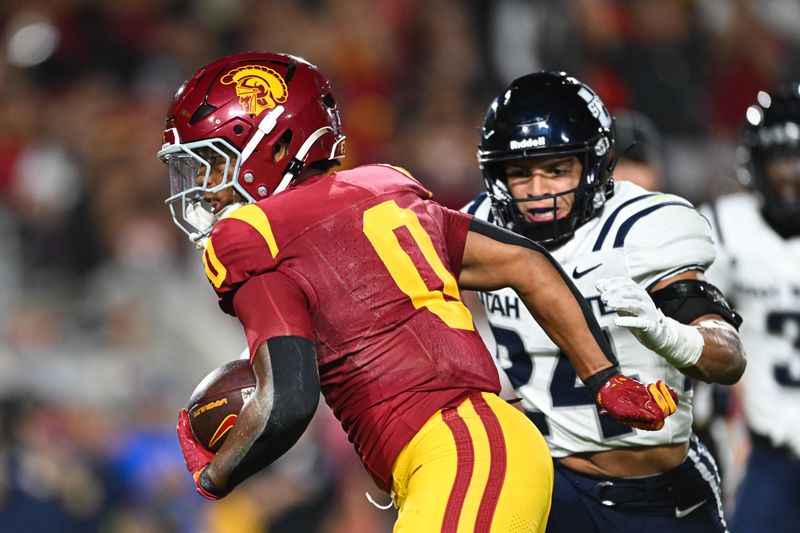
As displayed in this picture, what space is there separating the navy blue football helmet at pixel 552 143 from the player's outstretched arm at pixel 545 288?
1.77 feet

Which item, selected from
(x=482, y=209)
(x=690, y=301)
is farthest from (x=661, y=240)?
(x=482, y=209)

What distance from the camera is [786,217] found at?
14.8 ft

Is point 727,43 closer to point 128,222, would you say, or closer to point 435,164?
point 435,164

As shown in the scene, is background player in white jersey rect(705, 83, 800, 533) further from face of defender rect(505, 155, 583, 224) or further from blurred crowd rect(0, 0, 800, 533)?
blurred crowd rect(0, 0, 800, 533)

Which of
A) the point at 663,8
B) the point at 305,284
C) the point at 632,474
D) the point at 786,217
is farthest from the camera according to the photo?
the point at 663,8

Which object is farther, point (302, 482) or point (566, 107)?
point (302, 482)

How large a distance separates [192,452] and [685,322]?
1.29 metres

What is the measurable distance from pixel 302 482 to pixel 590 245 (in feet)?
12.5

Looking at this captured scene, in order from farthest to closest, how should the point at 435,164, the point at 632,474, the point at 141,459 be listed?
1. the point at 435,164
2. the point at 141,459
3. the point at 632,474

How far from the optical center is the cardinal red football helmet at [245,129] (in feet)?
9.52

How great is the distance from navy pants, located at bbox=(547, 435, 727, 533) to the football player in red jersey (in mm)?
583

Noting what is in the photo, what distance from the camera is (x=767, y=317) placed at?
14.6 feet

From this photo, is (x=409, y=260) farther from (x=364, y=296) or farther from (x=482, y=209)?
(x=482, y=209)

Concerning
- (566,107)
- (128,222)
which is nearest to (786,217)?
(566,107)
